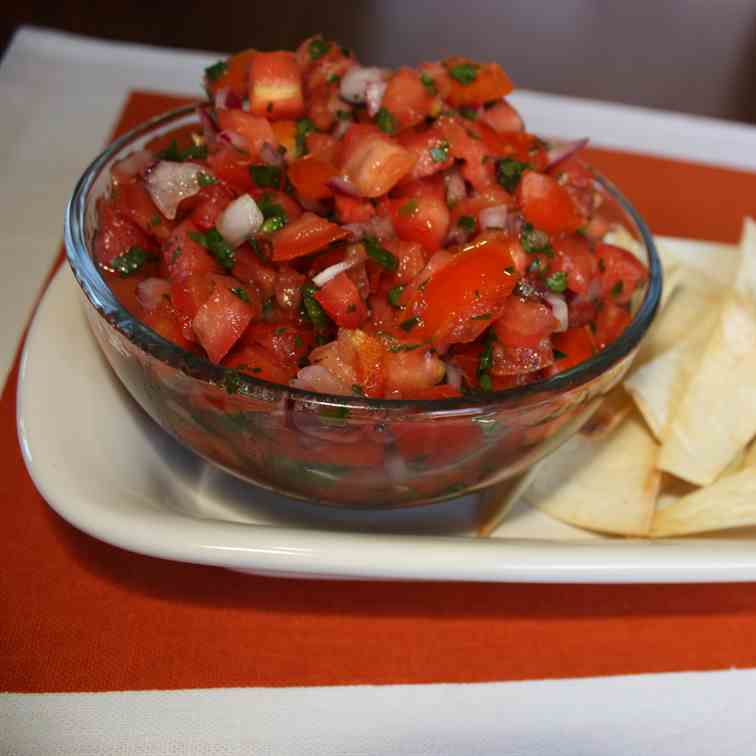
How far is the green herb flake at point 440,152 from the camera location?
1.17m

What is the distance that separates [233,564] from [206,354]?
246 millimetres

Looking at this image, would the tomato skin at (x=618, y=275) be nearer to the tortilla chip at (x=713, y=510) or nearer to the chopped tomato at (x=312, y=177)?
the tortilla chip at (x=713, y=510)

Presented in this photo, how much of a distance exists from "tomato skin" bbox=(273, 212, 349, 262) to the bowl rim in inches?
6.8

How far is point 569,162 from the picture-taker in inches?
53.4

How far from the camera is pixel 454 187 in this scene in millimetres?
1201

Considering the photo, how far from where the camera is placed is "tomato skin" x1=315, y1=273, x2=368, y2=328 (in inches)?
40.7

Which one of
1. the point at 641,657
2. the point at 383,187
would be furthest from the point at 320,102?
the point at 641,657

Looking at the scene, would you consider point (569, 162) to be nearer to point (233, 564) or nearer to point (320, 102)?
point (320, 102)

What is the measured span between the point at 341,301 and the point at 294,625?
413 millimetres

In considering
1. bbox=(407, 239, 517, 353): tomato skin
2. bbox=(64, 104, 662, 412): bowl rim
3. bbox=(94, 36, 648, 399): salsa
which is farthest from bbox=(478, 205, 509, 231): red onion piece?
bbox=(64, 104, 662, 412): bowl rim

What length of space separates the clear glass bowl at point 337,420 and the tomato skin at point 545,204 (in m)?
0.16

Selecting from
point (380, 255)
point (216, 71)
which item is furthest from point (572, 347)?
point (216, 71)

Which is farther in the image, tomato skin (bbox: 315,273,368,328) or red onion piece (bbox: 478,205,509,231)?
red onion piece (bbox: 478,205,509,231)

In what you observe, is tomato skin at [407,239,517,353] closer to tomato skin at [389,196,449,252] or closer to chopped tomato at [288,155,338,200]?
tomato skin at [389,196,449,252]
